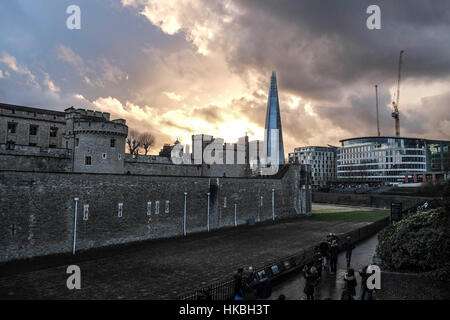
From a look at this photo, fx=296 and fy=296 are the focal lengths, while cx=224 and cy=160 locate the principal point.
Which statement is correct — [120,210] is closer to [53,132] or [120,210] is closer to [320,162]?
[53,132]

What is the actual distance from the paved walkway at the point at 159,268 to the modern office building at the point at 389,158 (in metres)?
94.3

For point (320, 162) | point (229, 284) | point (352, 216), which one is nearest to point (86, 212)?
point (229, 284)

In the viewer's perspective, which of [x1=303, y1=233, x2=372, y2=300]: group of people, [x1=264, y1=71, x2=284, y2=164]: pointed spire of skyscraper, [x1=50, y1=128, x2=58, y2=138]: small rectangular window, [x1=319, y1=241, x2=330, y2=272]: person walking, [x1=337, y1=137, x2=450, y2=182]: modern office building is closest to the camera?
[x1=303, y1=233, x2=372, y2=300]: group of people

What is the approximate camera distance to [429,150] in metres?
121

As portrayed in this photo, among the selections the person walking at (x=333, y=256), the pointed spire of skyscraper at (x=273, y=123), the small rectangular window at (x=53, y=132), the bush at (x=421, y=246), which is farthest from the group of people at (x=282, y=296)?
the pointed spire of skyscraper at (x=273, y=123)

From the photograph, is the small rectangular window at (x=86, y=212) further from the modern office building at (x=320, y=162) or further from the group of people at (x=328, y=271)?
the modern office building at (x=320, y=162)

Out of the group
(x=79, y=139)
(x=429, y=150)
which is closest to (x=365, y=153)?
(x=429, y=150)

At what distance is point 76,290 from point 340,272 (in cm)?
1344

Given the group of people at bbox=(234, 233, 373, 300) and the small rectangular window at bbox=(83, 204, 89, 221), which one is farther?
the small rectangular window at bbox=(83, 204, 89, 221)

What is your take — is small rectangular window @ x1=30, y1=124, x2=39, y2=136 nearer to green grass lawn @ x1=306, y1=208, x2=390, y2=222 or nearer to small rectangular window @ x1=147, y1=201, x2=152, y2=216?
small rectangular window @ x1=147, y1=201, x2=152, y2=216

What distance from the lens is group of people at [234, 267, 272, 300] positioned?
10.1 meters

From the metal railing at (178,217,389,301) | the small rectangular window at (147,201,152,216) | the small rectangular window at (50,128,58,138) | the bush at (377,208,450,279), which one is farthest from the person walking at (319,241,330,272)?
the small rectangular window at (50,128,58,138)

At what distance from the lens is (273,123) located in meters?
104

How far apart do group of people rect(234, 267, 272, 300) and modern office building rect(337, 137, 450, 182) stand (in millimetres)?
105006
